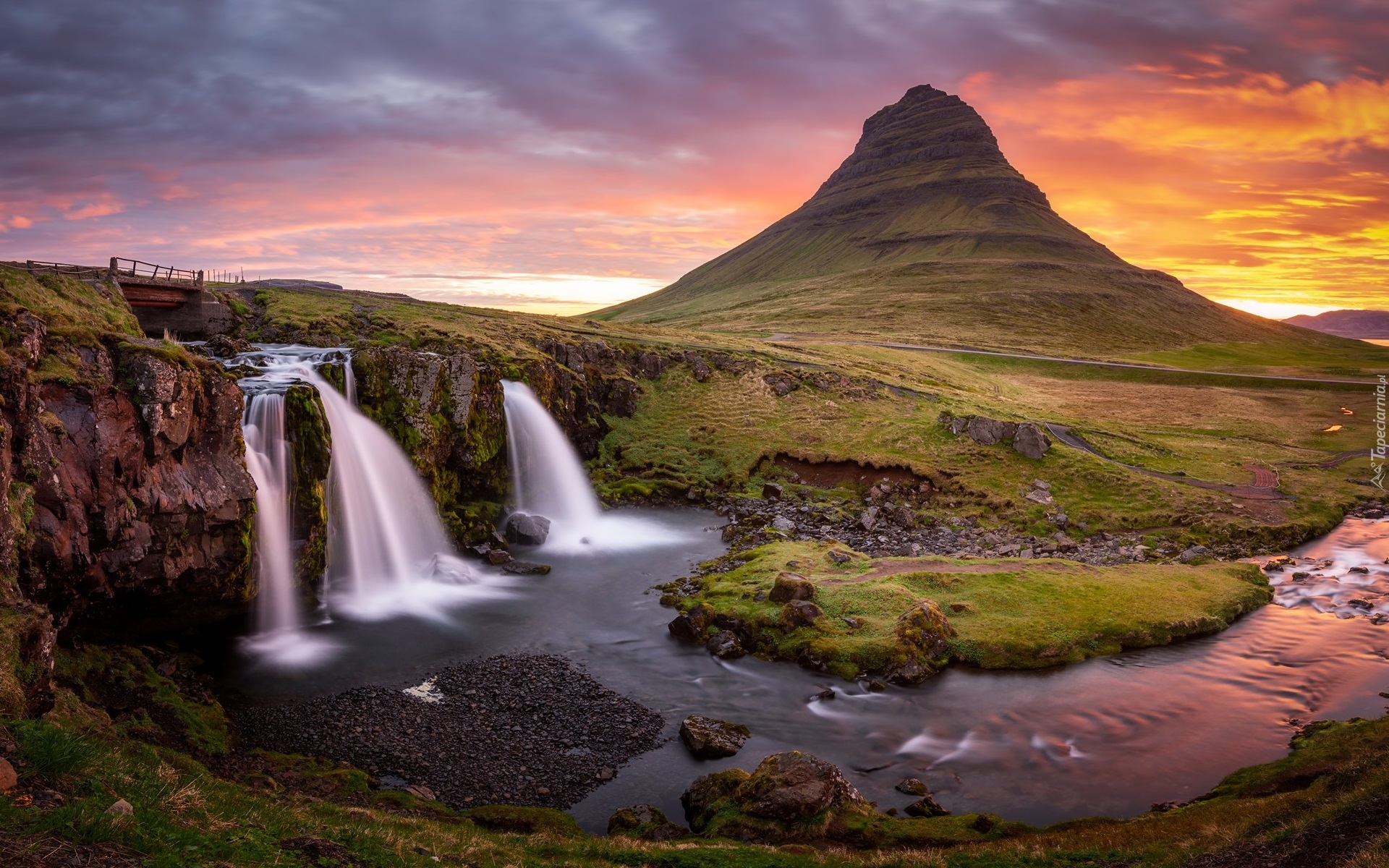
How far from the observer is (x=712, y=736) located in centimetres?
2586

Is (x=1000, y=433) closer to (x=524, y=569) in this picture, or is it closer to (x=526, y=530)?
(x=526, y=530)

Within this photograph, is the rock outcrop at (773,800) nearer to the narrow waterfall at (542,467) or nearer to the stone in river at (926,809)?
the stone in river at (926,809)

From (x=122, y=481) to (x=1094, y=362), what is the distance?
143 metres

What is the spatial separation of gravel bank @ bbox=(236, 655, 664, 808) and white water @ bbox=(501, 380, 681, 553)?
19.7 m

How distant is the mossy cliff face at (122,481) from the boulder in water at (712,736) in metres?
19.6

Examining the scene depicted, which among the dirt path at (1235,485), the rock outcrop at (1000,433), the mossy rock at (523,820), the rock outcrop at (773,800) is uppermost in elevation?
the rock outcrop at (1000,433)

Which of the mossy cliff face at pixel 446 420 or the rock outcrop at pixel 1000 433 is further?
the rock outcrop at pixel 1000 433

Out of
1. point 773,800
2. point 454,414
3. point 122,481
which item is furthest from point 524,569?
point 773,800

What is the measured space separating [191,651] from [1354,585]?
186 feet

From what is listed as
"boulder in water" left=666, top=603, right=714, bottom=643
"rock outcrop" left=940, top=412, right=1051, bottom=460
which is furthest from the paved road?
"boulder in water" left=666, top=603, right=714, bottom=643

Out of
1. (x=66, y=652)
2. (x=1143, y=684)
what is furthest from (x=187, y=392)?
(x=1143, y=684)

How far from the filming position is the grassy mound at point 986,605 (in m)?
32.8

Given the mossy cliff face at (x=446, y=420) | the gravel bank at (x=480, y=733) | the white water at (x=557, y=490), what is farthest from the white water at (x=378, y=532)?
the gravel bank at (x=480, y=733)

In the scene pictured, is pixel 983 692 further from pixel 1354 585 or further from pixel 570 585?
pixel 1354 585
